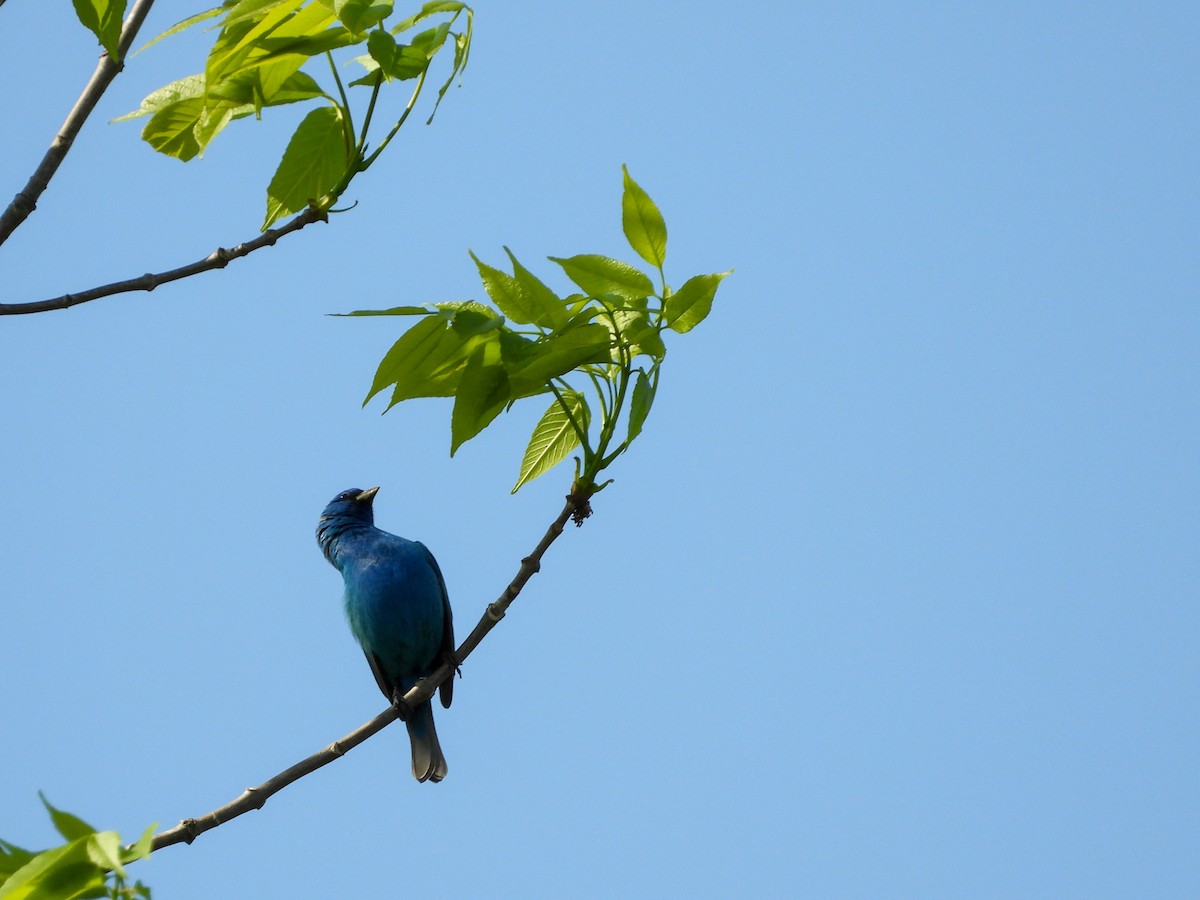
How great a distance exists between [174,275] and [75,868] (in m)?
A: 1.78

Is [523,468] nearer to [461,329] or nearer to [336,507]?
[461,329]

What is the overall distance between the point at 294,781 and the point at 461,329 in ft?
5.10

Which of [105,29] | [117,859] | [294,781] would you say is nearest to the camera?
[117,859]

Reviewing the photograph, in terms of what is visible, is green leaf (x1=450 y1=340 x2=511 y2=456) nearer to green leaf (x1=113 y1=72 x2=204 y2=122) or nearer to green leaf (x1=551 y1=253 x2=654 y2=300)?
green leaf (x1=551 y1=253 x2=654 y2=300)

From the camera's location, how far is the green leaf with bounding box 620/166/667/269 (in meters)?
3.82

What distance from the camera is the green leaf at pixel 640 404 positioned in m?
3.77

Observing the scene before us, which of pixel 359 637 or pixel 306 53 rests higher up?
pixel 359 637

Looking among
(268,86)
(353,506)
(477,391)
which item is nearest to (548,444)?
(477,391)

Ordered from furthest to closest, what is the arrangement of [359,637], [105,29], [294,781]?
[359,637]
[294,781]
[105,29]

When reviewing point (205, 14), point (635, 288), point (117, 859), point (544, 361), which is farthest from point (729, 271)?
point (117, 859)

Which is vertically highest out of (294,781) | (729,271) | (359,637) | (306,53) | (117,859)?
(359,637)

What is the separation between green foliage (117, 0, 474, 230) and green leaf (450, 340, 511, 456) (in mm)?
749

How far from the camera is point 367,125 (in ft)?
13.0

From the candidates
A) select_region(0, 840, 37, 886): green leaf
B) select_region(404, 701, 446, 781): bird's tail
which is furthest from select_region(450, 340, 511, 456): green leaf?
select_region(404, 701, 446, 781): bird's tail
